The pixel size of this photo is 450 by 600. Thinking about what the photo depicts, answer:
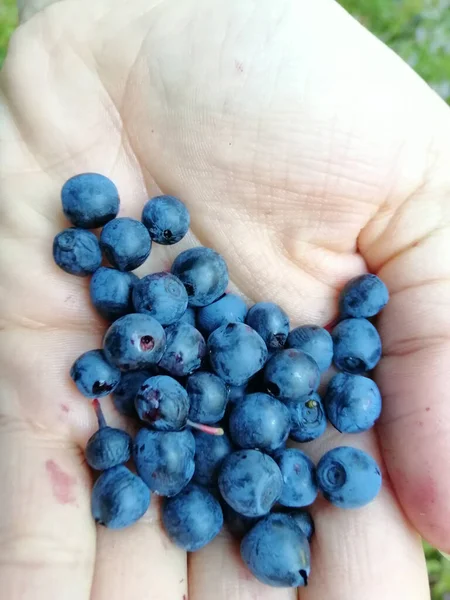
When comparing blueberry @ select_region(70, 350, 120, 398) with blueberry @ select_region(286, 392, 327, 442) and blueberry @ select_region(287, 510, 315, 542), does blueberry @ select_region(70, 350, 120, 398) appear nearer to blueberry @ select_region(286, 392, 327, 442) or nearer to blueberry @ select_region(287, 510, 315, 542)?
blueberry @ select_region(286, 392, 327, 442)

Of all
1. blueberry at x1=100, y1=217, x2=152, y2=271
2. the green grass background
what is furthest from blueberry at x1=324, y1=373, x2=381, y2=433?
the green grass background

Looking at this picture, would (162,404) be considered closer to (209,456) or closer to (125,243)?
(209,456)

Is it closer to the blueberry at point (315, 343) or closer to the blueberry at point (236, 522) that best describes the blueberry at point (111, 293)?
the blueberry at point (315, 343)

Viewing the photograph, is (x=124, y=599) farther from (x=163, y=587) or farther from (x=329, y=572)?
(x=329, y=572)

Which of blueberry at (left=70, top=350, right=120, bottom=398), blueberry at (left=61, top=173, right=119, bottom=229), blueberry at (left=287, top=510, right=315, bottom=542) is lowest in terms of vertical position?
blueberry at (left=287, top=510, right=315, bottom=542)

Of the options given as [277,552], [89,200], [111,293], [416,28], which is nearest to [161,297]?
[111,293]

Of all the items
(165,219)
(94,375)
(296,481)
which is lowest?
(296,481)

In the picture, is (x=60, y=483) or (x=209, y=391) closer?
(x=60, y=483)

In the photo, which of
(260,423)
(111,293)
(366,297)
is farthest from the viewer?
(366,297)
